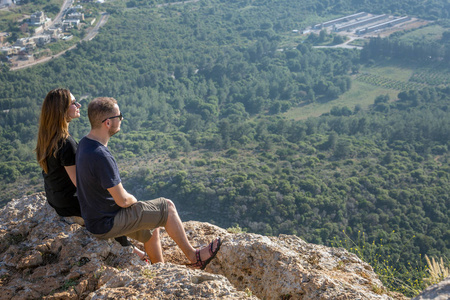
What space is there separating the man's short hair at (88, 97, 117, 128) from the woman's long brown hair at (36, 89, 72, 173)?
43cm

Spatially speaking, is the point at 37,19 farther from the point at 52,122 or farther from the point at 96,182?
the point at 96,182

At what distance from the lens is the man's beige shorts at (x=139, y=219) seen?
3314 mm

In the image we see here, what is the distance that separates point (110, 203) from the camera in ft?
10.8

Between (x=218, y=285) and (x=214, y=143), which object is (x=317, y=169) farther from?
(x=218, y=285)

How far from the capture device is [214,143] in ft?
122

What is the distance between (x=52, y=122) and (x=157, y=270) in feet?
5.39

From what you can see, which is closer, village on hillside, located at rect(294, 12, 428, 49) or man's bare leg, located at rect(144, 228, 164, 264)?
man's bare leg, located at rect(144, 228, 164, 264)

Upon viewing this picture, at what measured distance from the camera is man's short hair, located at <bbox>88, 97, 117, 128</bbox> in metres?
3.19

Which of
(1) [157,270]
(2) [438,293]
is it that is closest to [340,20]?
(2) [438,293]

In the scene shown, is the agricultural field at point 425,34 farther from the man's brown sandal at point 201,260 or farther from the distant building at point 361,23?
the man's brown sandal at point 201,260

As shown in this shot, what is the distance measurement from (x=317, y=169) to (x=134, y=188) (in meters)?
14.2

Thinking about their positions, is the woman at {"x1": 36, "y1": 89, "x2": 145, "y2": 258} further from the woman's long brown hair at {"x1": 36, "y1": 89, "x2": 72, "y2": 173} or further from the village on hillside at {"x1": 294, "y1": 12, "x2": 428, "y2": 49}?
the village on hillside at {"x1": 294, "y1": 12, "x2": 428, "y2": 49}

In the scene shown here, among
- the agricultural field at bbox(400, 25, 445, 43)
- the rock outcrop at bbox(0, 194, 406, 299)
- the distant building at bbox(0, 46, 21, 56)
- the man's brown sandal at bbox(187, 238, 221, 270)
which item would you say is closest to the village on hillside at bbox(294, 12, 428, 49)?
the agricultural field at bbox(400, 25, 445, 43)

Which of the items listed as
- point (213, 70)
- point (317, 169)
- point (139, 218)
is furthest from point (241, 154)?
point (139, 218)
